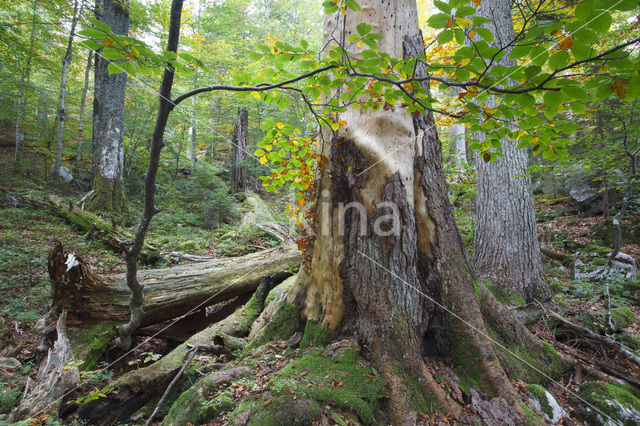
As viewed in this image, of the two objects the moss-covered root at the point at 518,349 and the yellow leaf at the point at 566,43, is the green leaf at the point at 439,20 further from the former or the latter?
the moss-covered root at the point at 518,349

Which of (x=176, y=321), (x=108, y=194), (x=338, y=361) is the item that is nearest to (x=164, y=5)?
(x=108, y=194)

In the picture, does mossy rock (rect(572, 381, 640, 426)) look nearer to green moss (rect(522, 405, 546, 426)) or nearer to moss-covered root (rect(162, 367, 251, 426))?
green moss (rect(522, 405, 546, 426))

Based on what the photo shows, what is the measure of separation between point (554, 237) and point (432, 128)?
26.3ft

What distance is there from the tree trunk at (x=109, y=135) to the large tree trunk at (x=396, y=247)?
7.74m

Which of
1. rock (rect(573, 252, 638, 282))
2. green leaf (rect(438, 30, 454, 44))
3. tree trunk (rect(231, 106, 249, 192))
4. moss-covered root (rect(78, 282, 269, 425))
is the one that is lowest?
moss-covered root (rect(78, 282, 269, 425))

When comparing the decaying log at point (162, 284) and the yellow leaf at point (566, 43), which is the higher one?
the yellow leaf at point (566, 43)

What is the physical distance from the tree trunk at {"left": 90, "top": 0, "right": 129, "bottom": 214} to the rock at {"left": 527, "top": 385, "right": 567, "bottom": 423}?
9.19 meters

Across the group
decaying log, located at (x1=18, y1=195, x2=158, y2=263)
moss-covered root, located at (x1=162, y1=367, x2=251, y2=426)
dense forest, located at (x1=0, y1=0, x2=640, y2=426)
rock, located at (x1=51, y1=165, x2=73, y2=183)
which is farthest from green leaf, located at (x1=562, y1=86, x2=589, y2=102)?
rock, located at (x1=51, y1=165, x2=73, y2=183)

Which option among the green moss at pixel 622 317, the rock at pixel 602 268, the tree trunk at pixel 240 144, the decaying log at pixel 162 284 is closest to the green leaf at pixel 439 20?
the decaying log at pixel 162 284

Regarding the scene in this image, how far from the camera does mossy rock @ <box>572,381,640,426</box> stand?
2.10m

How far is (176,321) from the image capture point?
12.3 ft

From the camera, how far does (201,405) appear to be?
77.5 inches

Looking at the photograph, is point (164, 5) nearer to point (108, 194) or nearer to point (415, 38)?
point (108, 194)

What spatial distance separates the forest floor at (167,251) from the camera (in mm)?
2895
